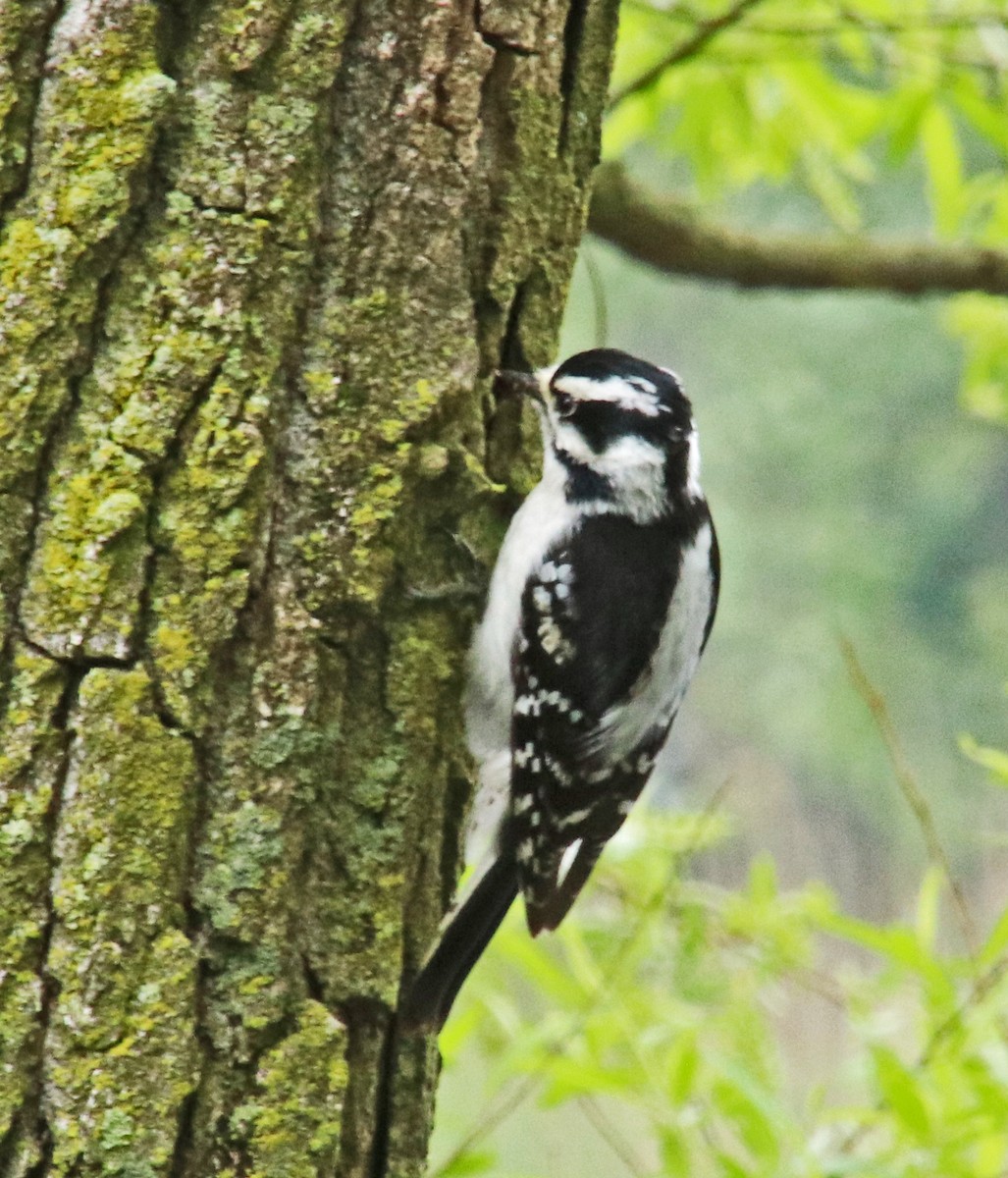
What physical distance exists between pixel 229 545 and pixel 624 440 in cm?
111

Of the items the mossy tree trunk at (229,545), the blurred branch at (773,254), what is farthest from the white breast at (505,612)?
the blurred branch at (773,254)

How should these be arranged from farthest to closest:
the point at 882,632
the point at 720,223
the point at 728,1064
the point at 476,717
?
the point at 882,632 < the point at 720,223 < the point at 728,1064 < the point at 476,717

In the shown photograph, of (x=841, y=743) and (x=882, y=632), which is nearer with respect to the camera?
(x=841, y=743)

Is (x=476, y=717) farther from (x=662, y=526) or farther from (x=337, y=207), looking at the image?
(x=337, y=207)

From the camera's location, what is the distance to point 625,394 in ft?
8.89

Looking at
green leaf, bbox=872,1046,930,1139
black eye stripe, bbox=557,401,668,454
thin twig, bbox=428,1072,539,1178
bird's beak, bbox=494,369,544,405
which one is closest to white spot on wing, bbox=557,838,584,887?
thin twig, bbox=428,1072,539,1178

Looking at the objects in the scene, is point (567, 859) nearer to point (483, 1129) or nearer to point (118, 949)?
point (483, 1129)

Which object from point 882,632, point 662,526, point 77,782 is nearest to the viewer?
point 77,782

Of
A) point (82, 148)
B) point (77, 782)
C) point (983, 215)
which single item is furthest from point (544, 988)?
point (983, 215)

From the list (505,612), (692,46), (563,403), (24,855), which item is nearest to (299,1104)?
(24,855)

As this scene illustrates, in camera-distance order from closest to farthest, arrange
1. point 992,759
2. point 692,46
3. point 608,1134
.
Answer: point 992,759
point 608,1134
point 692,46

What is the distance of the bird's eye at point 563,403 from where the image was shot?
2430 mm

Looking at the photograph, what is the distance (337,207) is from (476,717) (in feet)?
2.65

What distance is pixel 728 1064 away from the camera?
2574 millimetres
